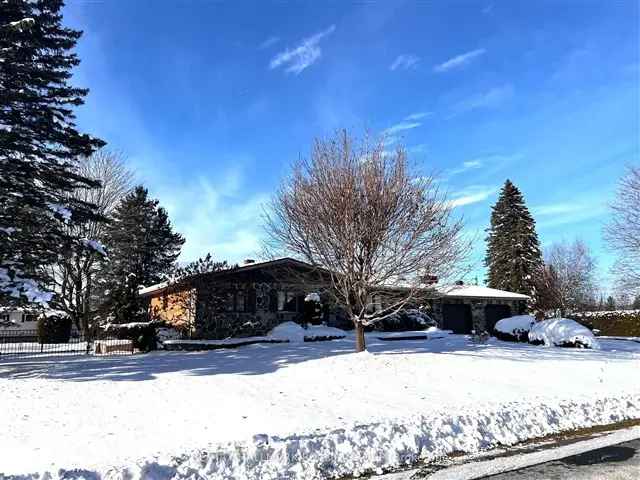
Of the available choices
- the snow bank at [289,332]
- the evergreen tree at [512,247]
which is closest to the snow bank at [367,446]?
the snow bank at [289,332]

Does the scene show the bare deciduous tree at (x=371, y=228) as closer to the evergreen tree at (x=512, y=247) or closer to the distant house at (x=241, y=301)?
the distant house at (x=241, y=301)

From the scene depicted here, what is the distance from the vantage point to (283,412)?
8.24 meters

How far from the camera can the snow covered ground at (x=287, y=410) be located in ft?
19.0

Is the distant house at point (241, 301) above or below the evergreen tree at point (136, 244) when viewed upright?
below

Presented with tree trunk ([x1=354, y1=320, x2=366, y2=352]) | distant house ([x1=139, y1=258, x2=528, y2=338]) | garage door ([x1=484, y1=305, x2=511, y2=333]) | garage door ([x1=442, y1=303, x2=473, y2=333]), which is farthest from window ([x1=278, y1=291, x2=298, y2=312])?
garage door ([x1=484, y1=305, x2=511, y2=333])

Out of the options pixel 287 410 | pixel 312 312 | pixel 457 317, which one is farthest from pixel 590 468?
pixel 457 317

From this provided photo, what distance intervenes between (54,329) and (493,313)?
2798 centimetres

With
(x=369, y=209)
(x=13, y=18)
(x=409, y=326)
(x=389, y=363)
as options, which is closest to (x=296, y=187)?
(x=369, y=209)

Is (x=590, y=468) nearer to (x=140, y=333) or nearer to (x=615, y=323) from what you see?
(x=140, y=333)

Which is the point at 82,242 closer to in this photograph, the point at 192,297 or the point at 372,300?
the point at 192,297

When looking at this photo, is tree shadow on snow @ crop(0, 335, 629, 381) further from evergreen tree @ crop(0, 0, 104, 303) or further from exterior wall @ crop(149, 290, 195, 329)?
exterior wall @ crop(149, 290, 195, 329)

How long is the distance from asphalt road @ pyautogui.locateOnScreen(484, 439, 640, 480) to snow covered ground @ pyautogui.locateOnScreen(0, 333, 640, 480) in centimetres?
102

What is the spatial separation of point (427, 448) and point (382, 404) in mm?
2440

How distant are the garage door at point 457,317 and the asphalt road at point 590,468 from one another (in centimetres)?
2480
